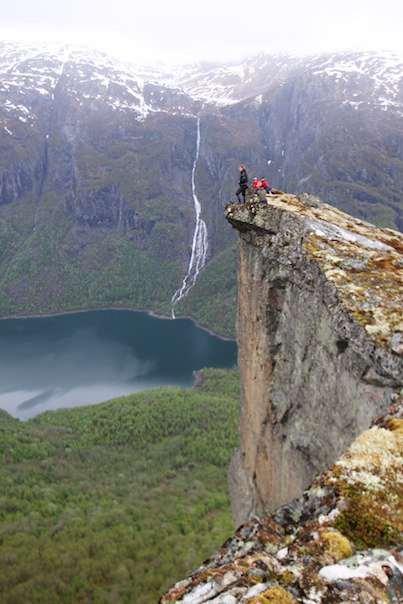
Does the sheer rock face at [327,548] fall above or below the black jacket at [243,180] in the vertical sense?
below

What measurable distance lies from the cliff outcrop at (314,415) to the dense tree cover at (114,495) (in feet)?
106

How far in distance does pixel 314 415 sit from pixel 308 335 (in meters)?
2.39

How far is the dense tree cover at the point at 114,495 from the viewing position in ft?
173

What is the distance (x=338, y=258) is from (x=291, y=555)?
11.0 metres

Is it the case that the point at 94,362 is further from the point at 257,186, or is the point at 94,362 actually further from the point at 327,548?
the point at 327,548

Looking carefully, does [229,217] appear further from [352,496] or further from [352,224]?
[352,496]

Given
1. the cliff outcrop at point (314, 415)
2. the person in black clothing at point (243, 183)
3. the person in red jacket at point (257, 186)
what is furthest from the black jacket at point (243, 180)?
the cliff outcrop at point (314, 415)

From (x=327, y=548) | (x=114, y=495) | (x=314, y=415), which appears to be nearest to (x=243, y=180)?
(x=314, y=415)

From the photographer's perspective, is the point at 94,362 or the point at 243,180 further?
the point at 94,362

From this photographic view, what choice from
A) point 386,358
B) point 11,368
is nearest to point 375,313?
point 386,358

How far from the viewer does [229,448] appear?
90000mm

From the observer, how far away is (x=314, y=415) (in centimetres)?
1697

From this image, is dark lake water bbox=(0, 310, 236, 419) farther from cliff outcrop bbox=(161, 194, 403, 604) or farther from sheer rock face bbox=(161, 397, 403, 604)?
sheer rock face bbox=(161, 397, 403, 604)

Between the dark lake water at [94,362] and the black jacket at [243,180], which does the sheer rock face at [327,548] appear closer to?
the black jacket at [243,180]
